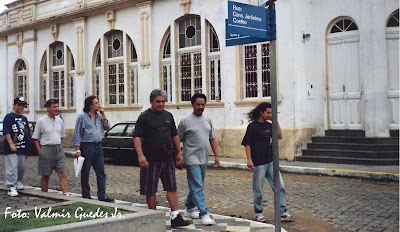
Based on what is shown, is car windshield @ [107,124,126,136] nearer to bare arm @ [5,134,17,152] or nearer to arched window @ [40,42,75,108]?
bare arm @ [5,134,17,152]

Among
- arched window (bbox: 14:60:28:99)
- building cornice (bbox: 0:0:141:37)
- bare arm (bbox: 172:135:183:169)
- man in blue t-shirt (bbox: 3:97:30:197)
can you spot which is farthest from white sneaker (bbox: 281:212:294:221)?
arched window (bbox: 14:60:28:99)

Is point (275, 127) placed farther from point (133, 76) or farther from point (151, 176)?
point (133, 76)

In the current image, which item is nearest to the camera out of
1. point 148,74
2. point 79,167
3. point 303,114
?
point 79,167

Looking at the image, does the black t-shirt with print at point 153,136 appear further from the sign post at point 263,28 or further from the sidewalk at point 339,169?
the sidewalk at point 339,169

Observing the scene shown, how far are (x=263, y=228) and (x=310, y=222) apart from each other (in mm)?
915

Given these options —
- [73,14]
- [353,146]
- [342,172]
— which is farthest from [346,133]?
[73,14]

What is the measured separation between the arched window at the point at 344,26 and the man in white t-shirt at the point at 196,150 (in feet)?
28.7

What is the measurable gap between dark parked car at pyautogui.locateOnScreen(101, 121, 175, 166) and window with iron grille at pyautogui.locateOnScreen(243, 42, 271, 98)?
3884 mm

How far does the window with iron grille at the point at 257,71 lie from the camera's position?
14.6 meters

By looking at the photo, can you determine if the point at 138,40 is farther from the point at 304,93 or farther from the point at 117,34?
the point at 304,93

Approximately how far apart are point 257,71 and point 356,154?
400cm

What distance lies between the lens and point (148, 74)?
17891 millimetres

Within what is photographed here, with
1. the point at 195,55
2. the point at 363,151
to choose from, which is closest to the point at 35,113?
the point at 195,55

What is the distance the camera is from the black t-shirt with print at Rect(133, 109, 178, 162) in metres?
6.21
